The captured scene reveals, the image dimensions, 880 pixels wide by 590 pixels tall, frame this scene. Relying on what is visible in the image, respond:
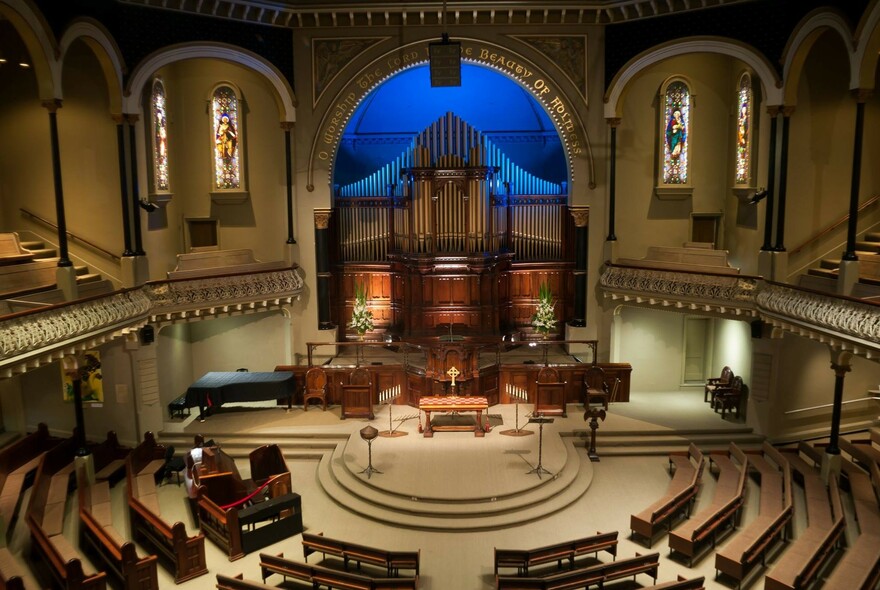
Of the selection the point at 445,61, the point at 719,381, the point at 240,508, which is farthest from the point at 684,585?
the point at 445,61

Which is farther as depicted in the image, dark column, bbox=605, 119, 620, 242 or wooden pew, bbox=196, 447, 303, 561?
dark column, bbox=605, 119, 620, 242

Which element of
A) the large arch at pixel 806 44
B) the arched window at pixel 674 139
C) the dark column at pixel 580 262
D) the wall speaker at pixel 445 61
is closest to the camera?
the large arch at pixel 806 44

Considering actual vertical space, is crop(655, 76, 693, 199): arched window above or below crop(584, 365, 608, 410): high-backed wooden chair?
above

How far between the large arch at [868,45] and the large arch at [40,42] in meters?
16.5

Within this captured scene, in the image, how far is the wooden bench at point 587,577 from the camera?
11.2m

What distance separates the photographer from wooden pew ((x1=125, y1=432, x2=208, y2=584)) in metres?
12.3

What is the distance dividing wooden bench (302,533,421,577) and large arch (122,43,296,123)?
11.4 meters

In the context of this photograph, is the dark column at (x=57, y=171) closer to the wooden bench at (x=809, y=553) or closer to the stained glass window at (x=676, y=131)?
the wooden bench at (x=809, y=553)

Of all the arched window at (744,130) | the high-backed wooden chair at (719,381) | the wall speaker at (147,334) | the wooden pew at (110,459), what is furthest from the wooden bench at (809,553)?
the wall speaker at (147,334)

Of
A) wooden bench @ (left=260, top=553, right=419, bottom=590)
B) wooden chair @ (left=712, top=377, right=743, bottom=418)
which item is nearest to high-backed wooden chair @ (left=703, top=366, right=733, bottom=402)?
wooden chair @ (left=712, top=377, right=743, bottom=418)

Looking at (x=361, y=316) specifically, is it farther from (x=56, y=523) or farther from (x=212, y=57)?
(x=56, y=523)

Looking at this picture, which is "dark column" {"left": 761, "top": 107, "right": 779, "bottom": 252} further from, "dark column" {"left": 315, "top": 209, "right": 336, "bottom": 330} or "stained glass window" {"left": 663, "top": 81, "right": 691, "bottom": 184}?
"dark column" {"left": 315, "top": 209, "right": 336, "bottom": 330}

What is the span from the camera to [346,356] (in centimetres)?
2242

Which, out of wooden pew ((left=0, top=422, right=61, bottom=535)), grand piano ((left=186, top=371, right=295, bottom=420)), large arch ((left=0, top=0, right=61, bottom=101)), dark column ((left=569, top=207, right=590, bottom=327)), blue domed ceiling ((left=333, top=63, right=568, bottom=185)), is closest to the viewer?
wooden pew ((left=0, top=422, right=61, bottom=535))
